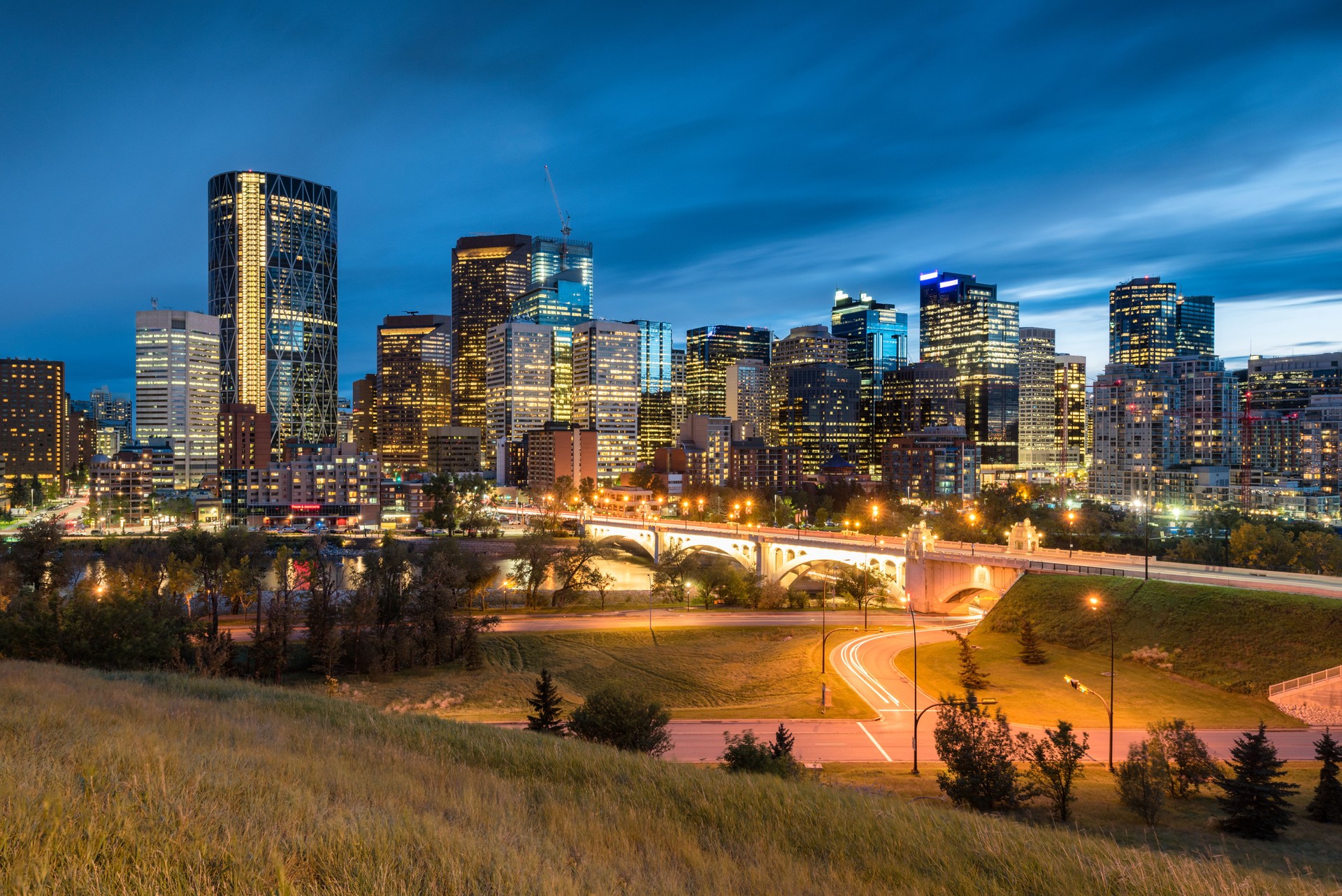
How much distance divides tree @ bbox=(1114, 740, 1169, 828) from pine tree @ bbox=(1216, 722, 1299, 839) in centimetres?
167

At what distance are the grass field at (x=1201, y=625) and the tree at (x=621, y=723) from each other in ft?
108

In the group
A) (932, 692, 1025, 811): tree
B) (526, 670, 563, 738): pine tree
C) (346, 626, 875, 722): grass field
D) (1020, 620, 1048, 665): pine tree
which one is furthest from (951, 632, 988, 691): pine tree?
(526, 670, 563, 738): pine tree

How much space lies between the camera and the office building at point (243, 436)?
637 ft

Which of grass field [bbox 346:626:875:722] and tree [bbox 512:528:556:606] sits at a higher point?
tree [bbox 512:528:556:606]

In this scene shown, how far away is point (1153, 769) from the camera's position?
25328 millimetres

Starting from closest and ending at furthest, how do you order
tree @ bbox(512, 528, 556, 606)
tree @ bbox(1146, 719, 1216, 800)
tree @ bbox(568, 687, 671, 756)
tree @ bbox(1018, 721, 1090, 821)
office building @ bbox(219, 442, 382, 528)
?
tree @ bbox(1018, 721, 1090, 821) → tree @ bbox(1146, 719, 1216, 800) → tree @ bbox(568, 687, 671, 756) → tree @ bbox(512, 528, 556, 606) → office building @ bbox(219, 442, 382, 528)

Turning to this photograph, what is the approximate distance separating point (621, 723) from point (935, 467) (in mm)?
156564

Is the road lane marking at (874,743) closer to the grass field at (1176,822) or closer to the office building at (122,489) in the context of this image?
the grass field at (1176,822)

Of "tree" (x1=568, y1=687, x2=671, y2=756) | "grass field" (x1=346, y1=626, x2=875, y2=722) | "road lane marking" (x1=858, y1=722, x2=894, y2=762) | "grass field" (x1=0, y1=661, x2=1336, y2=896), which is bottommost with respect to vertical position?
"grass field" (x1=346, y1=626, x2=875, y2=722)

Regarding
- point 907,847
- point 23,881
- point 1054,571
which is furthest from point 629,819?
point 1054,571

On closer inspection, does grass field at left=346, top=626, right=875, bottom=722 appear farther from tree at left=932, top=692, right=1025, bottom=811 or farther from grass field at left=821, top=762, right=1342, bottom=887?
tree at left=932, top=692, right=1025, bottom=811

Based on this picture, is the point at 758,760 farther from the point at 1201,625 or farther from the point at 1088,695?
the point at 1201,625

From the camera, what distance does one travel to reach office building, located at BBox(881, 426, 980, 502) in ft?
562

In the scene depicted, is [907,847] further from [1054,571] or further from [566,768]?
[1054,571]
